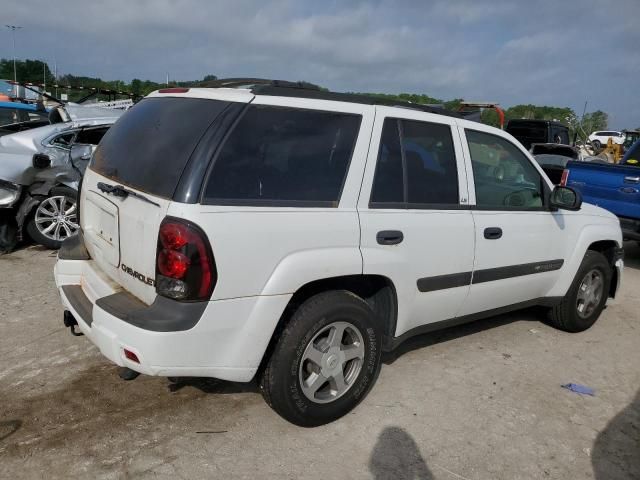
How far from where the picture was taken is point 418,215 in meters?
3.28

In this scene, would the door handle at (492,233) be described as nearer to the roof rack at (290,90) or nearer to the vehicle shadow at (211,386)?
the roof rack at (290,90)

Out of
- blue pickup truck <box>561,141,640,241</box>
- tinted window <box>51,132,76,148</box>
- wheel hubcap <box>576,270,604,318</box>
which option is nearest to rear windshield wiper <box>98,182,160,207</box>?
wheel hubcap <box>576,270,604,318</box>

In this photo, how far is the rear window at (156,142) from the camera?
104 inches

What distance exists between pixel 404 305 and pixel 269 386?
997 mm

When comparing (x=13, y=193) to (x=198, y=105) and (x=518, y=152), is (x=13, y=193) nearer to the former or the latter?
(x=198, y=105)

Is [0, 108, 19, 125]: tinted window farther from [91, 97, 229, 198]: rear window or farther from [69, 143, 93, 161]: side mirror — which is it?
[91, 97, 229, 198]: rear window

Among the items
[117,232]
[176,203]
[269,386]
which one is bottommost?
[269,386]

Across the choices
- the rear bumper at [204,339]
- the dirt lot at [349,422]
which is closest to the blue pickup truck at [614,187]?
the dirt lot at [349,422]

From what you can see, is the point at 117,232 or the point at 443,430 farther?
the point at 443,430

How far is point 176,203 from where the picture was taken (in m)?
2.49

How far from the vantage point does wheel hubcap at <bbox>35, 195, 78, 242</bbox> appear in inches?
257

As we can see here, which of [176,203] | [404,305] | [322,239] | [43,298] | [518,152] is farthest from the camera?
[43,298]

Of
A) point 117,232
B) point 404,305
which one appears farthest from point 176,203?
point 404,305

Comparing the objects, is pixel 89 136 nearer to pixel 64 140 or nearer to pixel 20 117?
pixel 64 140
